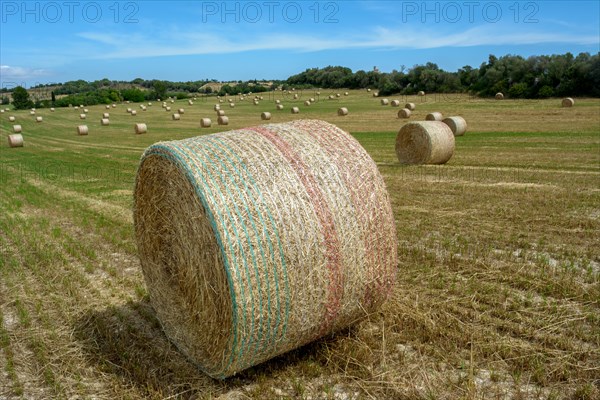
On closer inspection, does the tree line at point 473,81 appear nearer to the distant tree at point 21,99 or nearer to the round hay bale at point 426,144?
the distant tree at point 21,99

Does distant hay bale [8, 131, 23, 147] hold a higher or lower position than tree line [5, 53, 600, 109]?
lower

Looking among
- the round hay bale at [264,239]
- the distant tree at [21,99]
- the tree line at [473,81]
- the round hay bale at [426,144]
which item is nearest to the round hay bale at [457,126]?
the round hay bale at [426,144]

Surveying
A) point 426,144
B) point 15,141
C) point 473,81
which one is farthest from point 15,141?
point 473,81

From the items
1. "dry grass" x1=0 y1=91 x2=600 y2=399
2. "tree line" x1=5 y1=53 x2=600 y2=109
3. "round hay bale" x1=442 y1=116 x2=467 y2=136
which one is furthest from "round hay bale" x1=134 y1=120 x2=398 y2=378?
"tree line" x1=5 y1=53 x2=600 y2=109

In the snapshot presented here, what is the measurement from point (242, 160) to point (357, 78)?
76.8m

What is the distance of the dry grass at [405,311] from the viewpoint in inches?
177

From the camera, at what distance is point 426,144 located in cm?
1630

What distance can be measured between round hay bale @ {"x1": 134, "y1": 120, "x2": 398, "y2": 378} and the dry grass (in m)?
0.39

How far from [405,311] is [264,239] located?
2.27 meters

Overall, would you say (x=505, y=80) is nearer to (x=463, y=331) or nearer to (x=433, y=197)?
(x=433, y=197)

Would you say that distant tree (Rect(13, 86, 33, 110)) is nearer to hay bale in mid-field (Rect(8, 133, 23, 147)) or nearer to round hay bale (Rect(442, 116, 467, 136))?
hay bale in mid-field (Rect(8, 133, 23, 147))

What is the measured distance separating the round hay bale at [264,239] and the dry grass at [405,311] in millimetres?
388

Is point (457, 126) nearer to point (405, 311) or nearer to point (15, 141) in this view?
point (405, 311)

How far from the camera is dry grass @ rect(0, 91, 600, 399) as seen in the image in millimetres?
4484
